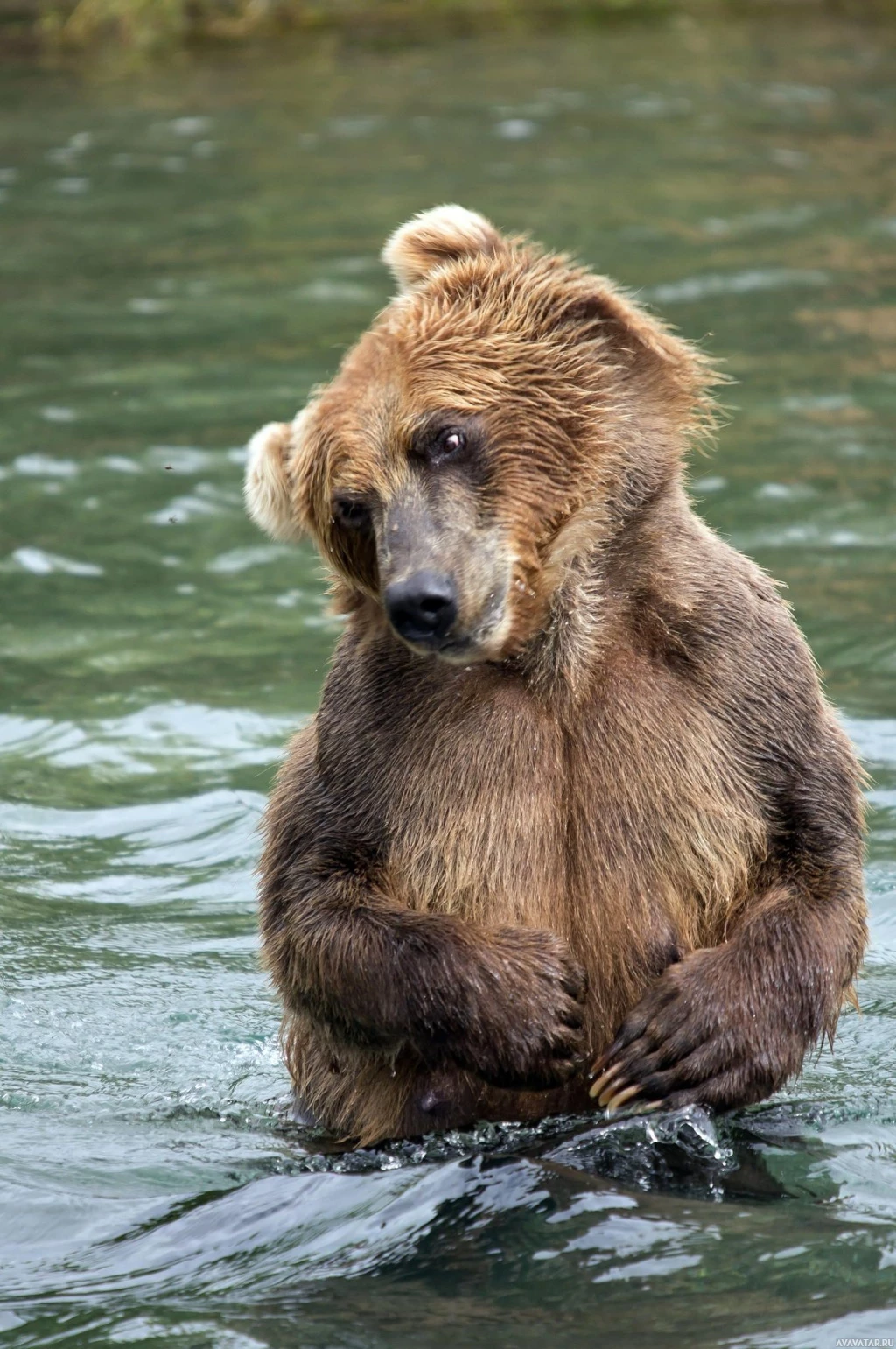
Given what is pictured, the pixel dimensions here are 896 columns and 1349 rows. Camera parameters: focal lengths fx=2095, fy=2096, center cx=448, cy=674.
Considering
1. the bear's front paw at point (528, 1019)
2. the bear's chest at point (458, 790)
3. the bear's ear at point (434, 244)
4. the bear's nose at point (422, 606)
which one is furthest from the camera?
the bear's ear at point (434, 244)

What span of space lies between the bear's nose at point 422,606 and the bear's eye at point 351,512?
0.79ft

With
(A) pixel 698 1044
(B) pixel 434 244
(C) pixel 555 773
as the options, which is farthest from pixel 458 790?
(B) pixel 434 244

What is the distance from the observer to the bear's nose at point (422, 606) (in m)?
4.80

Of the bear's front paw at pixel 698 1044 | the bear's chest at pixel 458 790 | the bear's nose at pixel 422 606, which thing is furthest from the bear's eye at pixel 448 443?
the bear's front paw at pixel 698 1044

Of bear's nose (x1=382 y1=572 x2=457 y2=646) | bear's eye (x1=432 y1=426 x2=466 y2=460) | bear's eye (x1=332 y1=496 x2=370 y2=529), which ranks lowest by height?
bear's nose (x1=382 y1=572 x2=457 y2=646)

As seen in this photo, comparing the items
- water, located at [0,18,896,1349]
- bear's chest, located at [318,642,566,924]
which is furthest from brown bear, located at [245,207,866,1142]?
water, located at [0,18,896,1349]

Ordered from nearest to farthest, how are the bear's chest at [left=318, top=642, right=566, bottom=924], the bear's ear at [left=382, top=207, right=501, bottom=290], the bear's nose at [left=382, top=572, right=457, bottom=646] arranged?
1. the bear's nose at [left=382, top=572, right=457, bottom=646]
2. the bear's chest at [left=318, top=642, right=566, bottom=924]
3. the bear's ear at [left=382, top=207, right=501, bottom=290]

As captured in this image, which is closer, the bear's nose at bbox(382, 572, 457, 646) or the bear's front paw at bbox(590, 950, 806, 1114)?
the bear's nose at bbox(382, 572, 457, 646)

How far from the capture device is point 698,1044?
520 centimetres

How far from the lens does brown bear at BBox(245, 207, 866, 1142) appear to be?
5172 mm

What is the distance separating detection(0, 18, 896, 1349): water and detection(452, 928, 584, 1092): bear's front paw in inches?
9.5

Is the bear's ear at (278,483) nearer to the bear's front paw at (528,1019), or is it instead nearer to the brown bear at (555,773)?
the brown bear at (555,773)

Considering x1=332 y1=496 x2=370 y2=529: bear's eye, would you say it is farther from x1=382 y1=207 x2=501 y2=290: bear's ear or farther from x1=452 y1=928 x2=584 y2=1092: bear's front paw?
x1=452 y1=928 x2=584 y2=1092: bear's front paw

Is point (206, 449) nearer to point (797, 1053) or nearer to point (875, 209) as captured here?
point (875, 209)
